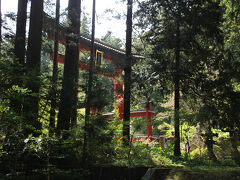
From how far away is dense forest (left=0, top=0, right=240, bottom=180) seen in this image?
4.48m

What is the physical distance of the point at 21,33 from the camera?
847cm

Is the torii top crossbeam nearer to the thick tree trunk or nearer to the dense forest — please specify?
the dense forest

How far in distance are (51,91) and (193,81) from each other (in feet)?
17.9

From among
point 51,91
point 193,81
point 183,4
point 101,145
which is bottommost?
point 101,145

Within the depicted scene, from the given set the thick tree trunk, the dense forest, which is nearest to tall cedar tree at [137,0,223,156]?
the dense forest

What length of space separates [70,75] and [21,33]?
2.83m

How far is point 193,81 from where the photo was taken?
29.9 feet

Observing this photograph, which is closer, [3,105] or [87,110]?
[3,105]

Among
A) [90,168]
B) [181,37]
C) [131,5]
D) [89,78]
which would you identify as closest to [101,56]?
[131,5]

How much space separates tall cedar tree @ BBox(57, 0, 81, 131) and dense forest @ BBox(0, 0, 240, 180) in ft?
0.09

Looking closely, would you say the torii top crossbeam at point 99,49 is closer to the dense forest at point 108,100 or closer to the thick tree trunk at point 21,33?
the dense forest at point 108,100

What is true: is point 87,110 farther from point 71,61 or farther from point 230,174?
point 230,174

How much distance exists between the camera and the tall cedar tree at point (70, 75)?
607cm

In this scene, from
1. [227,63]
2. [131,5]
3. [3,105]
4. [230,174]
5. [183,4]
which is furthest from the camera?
[131,5]
